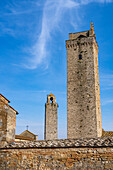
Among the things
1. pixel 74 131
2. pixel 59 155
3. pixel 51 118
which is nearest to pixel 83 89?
pixel 74 131

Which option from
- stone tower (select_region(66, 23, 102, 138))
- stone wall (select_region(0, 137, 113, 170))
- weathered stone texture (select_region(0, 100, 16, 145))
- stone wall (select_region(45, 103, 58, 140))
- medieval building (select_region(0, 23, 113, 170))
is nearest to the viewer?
stone wall (select_region(0, 137, 113, 170))

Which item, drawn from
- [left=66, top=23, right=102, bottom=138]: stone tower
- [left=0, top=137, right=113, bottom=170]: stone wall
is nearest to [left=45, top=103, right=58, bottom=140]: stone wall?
[left=66, top=23, right=102, bottom=138]: stone tower

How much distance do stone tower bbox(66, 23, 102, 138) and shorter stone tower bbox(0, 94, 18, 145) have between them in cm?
1800

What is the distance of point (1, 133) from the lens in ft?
38.0

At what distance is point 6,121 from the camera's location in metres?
11.9

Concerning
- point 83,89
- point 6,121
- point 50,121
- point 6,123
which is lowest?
point 6,123

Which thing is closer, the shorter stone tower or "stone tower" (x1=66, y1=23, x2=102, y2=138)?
the shorter stone tower

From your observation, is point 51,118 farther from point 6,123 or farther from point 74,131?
point 6,123

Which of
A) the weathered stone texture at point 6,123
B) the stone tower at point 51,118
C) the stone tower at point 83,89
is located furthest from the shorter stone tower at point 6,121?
the stone tower at point 51,118

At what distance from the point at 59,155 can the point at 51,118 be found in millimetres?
31951

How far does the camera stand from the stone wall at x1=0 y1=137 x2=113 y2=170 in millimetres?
9648

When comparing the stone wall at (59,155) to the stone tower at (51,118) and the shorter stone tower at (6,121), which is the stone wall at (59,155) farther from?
the stone tower at (51,118)

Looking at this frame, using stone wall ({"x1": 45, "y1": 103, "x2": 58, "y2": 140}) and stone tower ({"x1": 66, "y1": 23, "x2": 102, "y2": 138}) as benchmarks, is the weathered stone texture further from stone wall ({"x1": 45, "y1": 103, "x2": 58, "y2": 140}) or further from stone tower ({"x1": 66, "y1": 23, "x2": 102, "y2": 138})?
stone wall ({"x1": 45, "y1": 103, "x2": 58, "y2": 140})

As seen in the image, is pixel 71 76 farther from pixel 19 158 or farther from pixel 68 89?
pixel 19 158
